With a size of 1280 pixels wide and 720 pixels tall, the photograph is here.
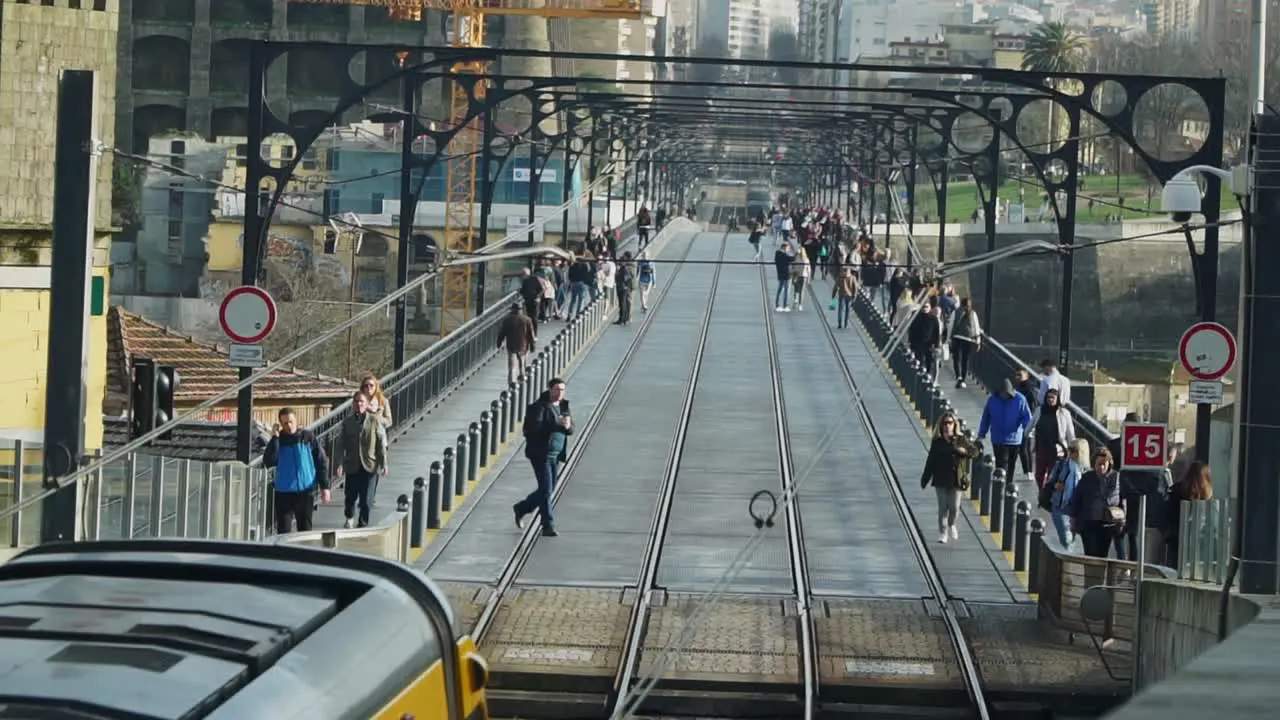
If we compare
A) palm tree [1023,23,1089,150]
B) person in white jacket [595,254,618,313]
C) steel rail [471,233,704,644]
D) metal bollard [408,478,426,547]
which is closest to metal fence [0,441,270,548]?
steel rail [471,233,704,644]

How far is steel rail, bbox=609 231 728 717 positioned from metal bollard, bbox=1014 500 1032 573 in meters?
3.60

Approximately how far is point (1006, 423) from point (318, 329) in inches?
2274

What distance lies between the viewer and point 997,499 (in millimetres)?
24500

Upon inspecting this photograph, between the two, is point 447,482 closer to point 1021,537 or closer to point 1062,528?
point 1021,537

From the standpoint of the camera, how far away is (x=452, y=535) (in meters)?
23.4

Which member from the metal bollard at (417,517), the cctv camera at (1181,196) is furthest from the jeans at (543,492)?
the cctv camera at (1181,196)

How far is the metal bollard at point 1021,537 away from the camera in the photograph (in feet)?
72.5

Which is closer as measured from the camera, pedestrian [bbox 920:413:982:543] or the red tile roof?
pedestrian [bbox 920:413:982:543]

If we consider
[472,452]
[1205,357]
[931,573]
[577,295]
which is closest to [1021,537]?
[931,573]

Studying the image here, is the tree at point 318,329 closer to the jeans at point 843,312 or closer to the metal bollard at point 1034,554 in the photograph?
the jeans at point 843,312

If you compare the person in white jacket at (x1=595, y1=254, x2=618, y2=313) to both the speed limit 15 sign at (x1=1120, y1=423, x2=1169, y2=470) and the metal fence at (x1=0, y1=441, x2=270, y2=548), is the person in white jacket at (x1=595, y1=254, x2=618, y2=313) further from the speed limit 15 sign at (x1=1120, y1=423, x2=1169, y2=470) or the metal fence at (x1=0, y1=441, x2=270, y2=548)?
the speed limit 15 sign at (x1=1120, y1=423, x2=1169, y2=470)

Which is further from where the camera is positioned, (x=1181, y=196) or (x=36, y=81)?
(x=36, y=81)

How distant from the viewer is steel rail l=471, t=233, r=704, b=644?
1897 cm

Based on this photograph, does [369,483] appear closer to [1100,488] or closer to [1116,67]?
[1100,488]
